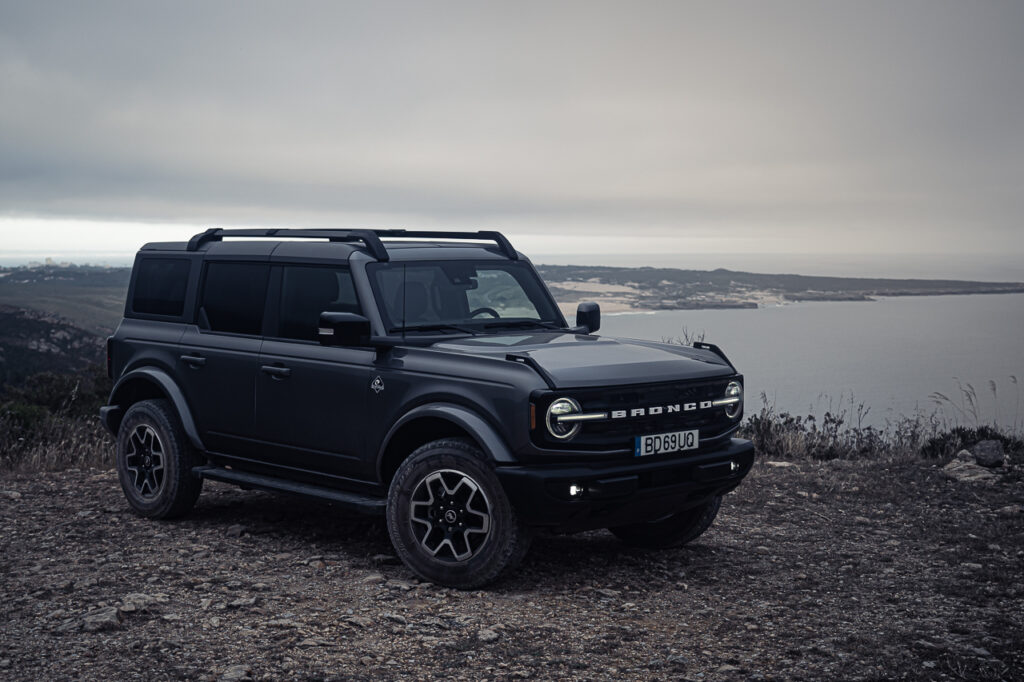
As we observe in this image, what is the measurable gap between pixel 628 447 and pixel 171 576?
291cm

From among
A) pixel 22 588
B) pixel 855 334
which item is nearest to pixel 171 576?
pixel 22 588

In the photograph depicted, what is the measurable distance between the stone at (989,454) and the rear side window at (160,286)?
24.6 ft

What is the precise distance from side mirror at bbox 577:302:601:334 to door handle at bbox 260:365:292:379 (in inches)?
86.5

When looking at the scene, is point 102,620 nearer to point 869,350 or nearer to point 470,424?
point 470,424

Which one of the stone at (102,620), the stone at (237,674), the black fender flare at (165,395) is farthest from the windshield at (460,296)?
the stone at (237,674)

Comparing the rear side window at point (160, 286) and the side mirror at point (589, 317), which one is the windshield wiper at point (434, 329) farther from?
the rear side window at point (160, 286)

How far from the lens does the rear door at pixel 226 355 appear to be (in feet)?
25.1

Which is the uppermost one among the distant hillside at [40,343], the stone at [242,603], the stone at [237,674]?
the stone at [237,674]

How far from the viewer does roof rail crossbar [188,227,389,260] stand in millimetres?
7219

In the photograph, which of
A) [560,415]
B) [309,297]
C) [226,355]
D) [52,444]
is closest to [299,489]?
[226,355]

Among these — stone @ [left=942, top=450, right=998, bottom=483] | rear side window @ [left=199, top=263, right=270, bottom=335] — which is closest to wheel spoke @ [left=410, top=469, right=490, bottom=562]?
rear side window @ [left=199, top=263, right=270, bottom=335]

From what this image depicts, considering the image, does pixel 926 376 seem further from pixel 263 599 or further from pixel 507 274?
pixel 263 599

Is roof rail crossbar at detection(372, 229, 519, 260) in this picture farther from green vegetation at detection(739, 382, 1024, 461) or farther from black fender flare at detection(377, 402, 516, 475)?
green vegetation at detection(739, 382, 1024, 461)

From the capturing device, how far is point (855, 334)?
38.2 meters
